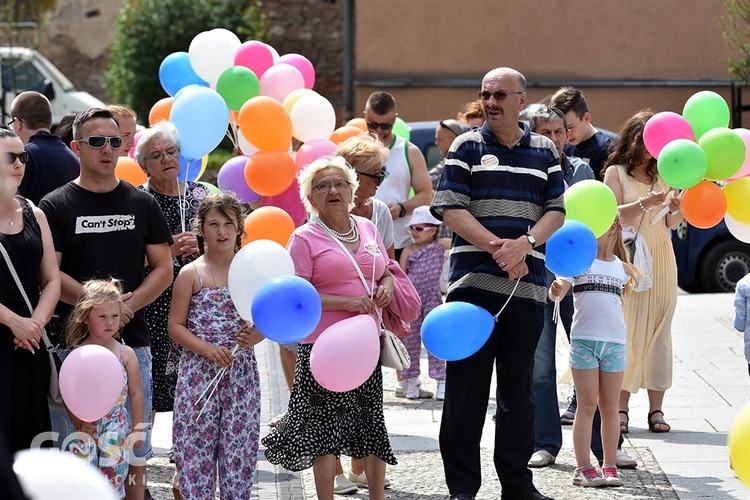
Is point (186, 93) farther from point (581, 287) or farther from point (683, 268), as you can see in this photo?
point (683, 268)

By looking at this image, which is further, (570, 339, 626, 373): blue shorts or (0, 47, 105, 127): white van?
(0, 47, 105, 127): white van

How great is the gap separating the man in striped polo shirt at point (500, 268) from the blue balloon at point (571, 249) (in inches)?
3.2

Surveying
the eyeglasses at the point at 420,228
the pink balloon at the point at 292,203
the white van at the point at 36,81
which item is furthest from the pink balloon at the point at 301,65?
the white van at the point at 36,81

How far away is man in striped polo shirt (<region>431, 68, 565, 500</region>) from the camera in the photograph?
5625 millimetres

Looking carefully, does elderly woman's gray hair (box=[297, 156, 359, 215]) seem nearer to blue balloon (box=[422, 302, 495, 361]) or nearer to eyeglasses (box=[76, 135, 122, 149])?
blue balloon (box=[422, 302, 495, 361])

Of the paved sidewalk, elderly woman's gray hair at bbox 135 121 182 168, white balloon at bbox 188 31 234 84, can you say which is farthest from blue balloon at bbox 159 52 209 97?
the paved sidewalk

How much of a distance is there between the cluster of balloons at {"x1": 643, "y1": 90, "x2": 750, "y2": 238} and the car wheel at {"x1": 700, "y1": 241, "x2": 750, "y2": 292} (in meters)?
7.28

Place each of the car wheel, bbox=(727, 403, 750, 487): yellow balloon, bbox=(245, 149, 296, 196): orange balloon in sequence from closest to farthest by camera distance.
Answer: bbox=(727, 403, 750, 487): yellow balloon → bbox=(245, 149, 296, 196): orange balloon → the car wheel

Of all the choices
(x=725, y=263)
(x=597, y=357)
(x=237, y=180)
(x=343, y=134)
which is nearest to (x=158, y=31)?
(x=725, y=263)

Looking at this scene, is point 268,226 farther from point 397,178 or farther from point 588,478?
point 588,478

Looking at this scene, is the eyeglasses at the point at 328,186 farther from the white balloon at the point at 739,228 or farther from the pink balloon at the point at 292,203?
the white balloon at the point at 739,228

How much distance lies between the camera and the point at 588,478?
6.00 metres

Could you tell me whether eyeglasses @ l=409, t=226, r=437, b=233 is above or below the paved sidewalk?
above

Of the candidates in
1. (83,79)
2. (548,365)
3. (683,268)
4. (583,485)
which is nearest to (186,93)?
(548,365)
